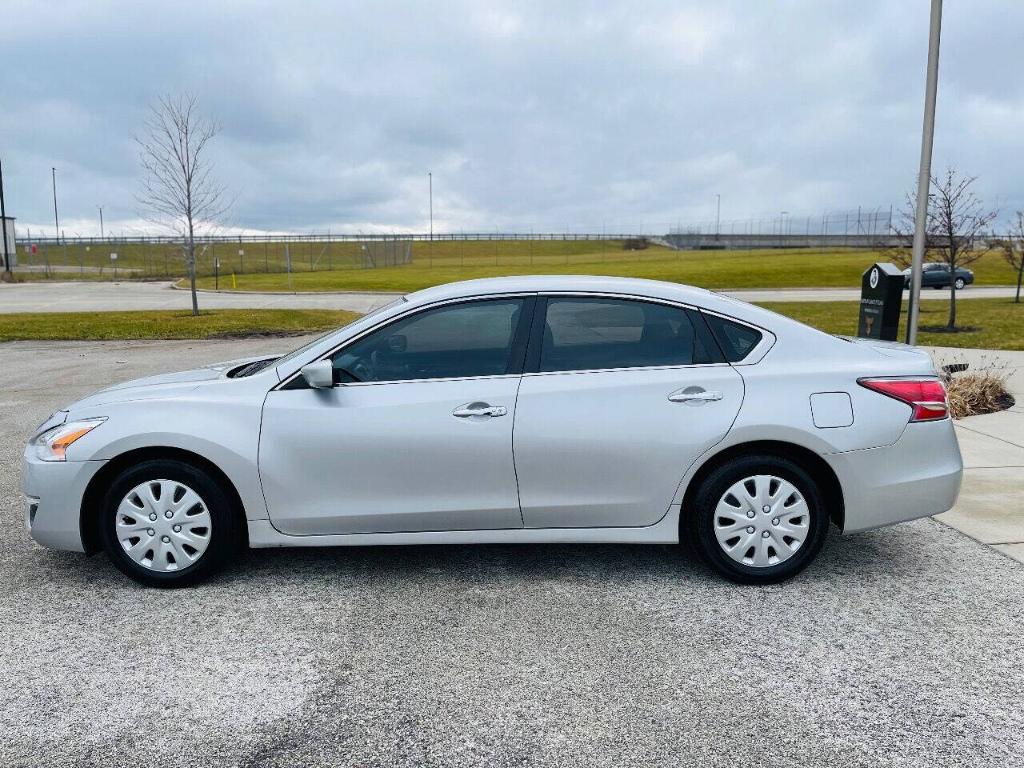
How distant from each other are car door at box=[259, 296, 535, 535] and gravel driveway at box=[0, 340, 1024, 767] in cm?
42

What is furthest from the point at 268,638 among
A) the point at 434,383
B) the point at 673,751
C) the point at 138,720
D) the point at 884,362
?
the point at 884,362

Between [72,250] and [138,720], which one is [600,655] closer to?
[138,720]

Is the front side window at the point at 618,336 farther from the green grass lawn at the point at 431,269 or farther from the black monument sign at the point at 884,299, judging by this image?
the green grass lawn at the point at 431,269

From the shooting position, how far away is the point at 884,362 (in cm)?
455

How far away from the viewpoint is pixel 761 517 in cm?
444

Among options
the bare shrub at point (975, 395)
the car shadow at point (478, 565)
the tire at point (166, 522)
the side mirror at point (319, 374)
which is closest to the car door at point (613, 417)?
the car shadow at point (478, 565)

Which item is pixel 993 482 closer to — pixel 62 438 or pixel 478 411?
pixel 478 411

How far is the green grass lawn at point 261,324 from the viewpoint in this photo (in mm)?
18031

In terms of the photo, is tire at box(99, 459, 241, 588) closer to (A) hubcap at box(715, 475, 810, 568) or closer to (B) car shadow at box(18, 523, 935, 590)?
(B) car shadow at box(18, 523, 935, 590)

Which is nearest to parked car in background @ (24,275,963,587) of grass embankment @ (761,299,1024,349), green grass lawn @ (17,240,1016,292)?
grass embankment @ (761,299,1024,349)

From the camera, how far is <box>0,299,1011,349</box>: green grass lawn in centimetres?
1803

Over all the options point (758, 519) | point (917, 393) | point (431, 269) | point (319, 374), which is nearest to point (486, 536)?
point (319, 374)

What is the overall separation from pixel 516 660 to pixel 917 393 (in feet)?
7.95

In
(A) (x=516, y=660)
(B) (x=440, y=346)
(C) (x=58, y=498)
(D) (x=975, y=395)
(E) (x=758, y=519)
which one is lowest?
(A) (x=516, y=660)
